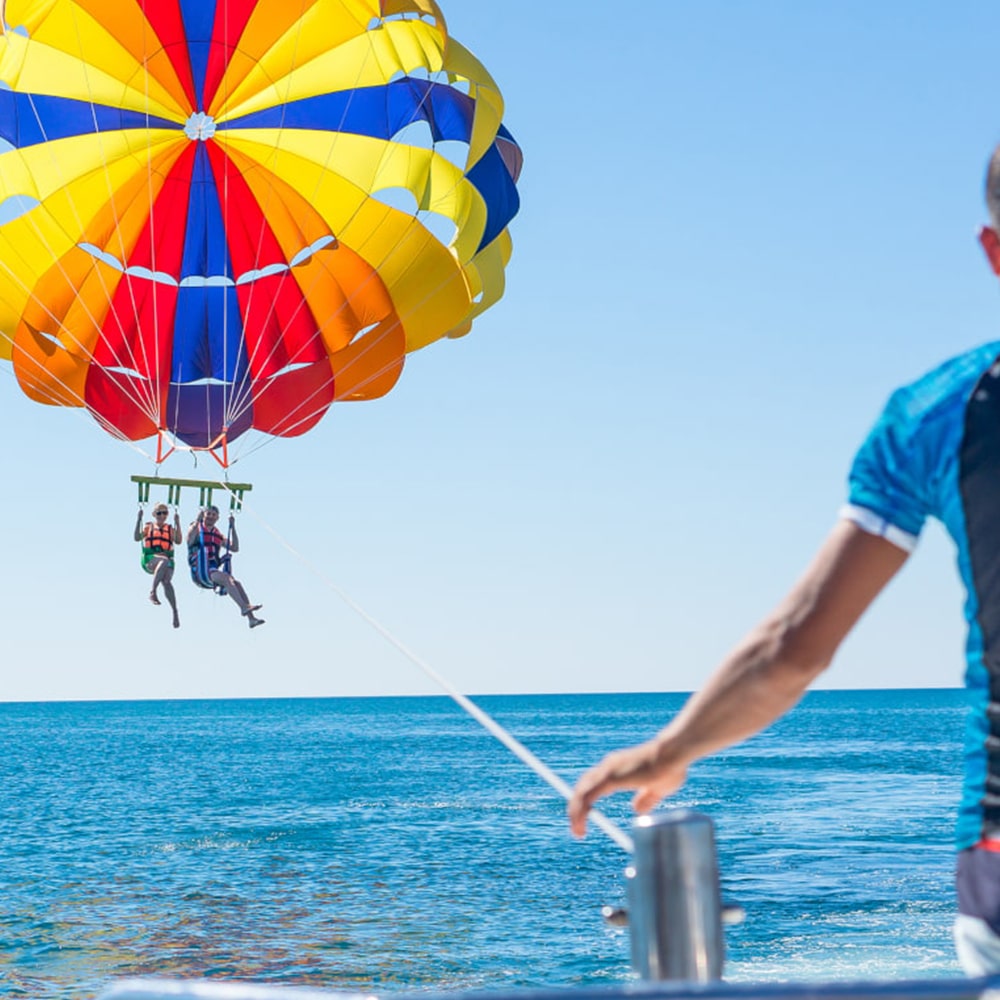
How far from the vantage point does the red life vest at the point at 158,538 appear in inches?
435

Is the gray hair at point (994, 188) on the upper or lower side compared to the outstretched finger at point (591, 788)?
upper

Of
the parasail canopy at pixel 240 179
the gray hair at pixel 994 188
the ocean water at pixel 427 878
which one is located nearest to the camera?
the gray hair at pixel 994 188

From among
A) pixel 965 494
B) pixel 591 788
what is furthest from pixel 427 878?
pixel 965 494

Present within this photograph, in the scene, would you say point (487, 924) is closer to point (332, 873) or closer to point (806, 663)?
point (332, 873)

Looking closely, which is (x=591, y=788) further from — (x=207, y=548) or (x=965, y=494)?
(x=207, y=548)

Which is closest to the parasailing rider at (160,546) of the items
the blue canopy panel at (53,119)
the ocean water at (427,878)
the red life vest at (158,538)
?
the red life vest at (158,538)

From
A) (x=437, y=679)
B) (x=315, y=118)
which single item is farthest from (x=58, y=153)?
(x=437, y=679)

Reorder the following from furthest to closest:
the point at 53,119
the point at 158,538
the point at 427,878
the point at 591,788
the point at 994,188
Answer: the point at 427,878 → the point at 158,538 → the point at 53,119 → the point at 591,788 → the point at 994,188

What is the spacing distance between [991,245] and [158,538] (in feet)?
32.5

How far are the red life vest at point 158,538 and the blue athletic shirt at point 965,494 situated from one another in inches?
385

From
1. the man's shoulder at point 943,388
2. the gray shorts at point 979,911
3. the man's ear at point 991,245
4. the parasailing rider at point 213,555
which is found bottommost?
the gray shorts at point 979,911

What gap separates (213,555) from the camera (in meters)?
11.0

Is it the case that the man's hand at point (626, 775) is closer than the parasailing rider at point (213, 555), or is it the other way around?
the man's hand at point (626, 775)

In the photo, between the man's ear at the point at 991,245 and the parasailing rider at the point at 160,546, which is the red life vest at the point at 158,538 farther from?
the man's ear at the point at 991,245
